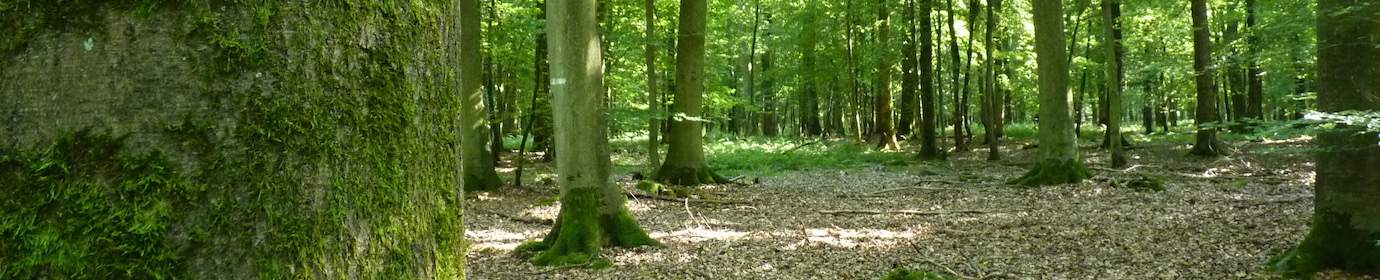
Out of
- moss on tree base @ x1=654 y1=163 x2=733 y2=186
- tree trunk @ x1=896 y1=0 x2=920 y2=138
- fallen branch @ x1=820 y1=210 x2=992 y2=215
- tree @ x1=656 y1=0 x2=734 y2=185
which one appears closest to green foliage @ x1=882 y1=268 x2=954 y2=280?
fallen branch @ x1=820 y1=210 x2=992 y2=215

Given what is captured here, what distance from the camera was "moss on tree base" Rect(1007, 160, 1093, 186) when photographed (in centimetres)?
1273

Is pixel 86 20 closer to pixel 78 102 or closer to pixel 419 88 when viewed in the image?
pixel 78 102

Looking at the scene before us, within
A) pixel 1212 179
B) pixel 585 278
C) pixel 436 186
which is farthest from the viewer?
pixel 1212 179

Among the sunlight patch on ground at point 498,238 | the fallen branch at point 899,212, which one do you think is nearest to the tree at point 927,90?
the fallen branch at point 899,212

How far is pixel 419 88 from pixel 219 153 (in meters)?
0.34

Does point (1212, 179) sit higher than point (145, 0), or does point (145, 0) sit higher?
point (145, 0)

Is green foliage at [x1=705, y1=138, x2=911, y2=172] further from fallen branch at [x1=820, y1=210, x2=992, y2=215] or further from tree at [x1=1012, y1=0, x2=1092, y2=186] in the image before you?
fallen branch at [x1=820, y1=210, x2=992, y2=215]

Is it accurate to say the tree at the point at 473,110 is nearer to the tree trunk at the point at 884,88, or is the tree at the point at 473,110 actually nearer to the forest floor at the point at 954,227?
the forest floor at the point at 954,227

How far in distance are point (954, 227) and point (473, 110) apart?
23.0 feet

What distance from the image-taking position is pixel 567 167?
7340mm

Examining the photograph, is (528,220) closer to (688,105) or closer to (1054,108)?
(688,105)

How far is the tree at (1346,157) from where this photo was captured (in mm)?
5133

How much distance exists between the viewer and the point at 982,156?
2062 cm

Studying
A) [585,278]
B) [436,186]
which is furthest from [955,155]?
[436,186]
